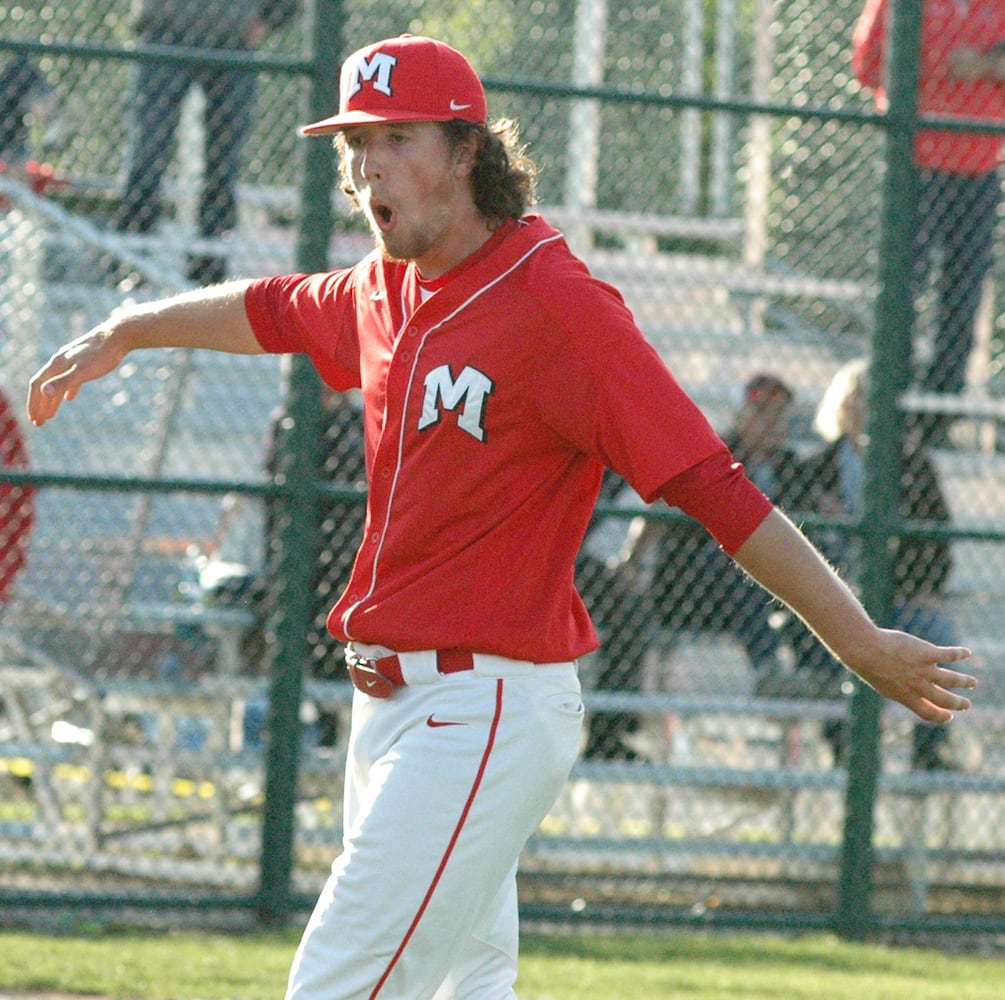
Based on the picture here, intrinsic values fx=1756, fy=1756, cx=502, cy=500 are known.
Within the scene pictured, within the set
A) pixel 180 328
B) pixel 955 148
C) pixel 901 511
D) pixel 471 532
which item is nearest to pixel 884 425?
pixel 901 511

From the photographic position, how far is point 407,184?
10.3 ft

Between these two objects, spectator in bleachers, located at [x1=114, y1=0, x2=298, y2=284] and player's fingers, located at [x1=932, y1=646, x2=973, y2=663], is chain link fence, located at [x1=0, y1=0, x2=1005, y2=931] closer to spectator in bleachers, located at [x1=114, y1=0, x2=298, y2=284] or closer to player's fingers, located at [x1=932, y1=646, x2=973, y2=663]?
spectator in bleachers, located at [x1=114, y1=0, x2=298, y2=284]

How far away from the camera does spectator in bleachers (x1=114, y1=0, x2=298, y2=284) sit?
670 cm

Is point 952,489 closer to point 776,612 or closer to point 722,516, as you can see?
point 776,612

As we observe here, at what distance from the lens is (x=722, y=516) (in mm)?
2873

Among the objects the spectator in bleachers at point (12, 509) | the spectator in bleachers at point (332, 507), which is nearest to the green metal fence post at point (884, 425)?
the spectator in bleachers at point (332, 507)

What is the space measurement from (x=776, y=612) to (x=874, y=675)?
4224 mm

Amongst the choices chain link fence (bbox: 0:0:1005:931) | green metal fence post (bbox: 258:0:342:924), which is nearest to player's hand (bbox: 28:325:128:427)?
chain link fence (bbox: 0:0:1005:931)

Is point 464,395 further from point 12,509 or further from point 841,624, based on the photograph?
point 12,509

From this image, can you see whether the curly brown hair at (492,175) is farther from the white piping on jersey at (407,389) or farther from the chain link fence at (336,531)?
the chain link fence at (336,531)

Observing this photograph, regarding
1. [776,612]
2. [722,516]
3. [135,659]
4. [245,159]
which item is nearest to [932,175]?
[776,612]

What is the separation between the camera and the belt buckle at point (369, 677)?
3131 mm

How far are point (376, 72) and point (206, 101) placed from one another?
3961 mm

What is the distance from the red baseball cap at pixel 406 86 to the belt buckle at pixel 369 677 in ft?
3.13
